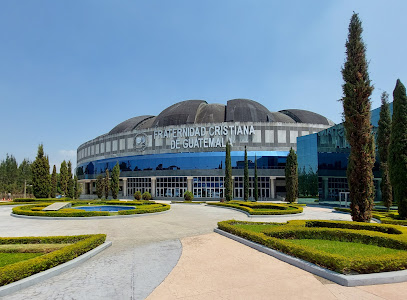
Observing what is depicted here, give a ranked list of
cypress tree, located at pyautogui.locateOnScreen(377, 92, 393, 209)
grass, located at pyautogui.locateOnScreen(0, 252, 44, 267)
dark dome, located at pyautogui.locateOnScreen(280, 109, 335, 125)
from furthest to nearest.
A: dark dome, located at pyautogui.locateOnScreen(280, 109, 335, 125)
cypress tree, located at pyautogui.locateOnScreen(377, 92, 393, 209)
grass, located at pyautogui.locateOnScreen(0, 252, 44, 267)

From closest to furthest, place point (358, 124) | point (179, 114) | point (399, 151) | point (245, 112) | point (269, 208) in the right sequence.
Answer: point (358, 124)
point (399, 151)
point (269, 208)
point (245, 112)
point (179, 114)

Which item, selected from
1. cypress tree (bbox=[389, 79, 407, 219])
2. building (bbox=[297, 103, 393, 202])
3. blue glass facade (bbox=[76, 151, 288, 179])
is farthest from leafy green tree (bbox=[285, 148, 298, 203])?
cypress tree (bbox=[389, 79, 407, 219])

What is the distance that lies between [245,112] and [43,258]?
64.0m

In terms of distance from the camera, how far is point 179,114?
236 ft

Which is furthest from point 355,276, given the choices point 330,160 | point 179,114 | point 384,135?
point 179,114

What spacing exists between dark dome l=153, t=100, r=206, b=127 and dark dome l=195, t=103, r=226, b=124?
52.4 inches

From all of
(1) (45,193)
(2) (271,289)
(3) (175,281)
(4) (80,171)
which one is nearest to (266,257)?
(2) (271,289)

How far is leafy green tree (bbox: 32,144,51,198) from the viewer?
4775 cm

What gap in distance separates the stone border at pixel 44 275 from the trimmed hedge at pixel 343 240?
7.92m

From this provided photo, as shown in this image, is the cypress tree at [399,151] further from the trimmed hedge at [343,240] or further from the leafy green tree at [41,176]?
the leafy green tree at [41,176]

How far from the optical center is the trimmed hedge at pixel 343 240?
8.75 metres

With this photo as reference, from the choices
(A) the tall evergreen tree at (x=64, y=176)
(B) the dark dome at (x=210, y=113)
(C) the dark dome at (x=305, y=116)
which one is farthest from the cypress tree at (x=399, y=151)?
(A) the tall evergreen tree at (x=64, y=176)

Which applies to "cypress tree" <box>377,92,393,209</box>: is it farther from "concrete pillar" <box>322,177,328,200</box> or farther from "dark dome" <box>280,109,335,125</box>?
"dark dome" <box>280,109,335,125</box>

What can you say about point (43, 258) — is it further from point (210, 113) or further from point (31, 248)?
point (210, 113)
